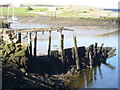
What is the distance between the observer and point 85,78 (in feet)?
98.0

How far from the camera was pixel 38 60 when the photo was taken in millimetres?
29531

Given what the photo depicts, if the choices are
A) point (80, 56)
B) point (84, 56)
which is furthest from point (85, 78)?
point (84, 56)

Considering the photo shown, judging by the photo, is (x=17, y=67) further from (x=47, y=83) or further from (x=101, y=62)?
(x=101, y=62)

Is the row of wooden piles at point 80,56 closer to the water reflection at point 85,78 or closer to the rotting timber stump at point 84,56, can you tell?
the rotting timber stump at point 84,56

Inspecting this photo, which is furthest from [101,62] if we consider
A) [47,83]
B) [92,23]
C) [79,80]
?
[92,23]

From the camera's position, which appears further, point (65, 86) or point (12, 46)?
point (12, 46)

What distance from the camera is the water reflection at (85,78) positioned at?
1072 inches

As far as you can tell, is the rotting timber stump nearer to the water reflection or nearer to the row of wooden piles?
the row of wooden piles

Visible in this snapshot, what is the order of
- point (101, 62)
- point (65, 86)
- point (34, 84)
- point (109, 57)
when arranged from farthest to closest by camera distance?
point (109, 57)
point (101, 62)
point (65, 86)
point (34, 84)

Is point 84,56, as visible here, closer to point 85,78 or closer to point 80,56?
point 80,56

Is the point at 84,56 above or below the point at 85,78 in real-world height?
above

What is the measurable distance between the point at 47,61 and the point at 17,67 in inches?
180

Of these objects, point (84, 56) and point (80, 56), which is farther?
point (84, 56)

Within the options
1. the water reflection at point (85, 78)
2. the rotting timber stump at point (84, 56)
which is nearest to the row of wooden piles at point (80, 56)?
the rotting timber stump at point (84, 56)
